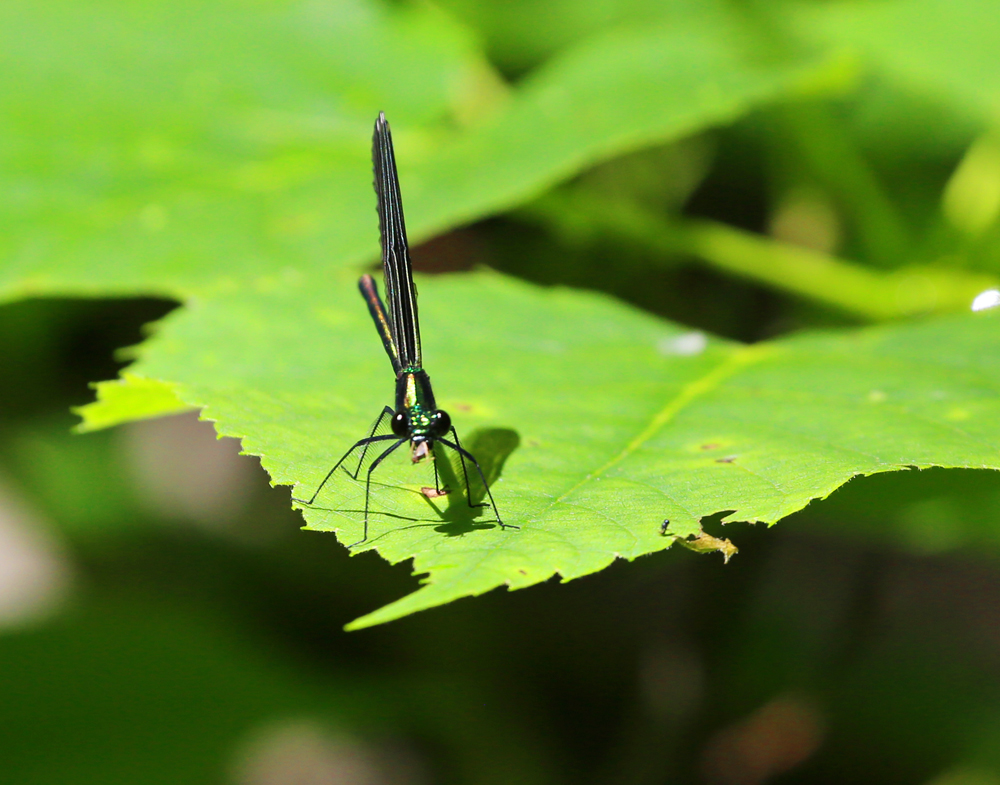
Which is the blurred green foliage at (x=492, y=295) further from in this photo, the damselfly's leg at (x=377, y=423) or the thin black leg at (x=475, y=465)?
the thin black leg at (x=475, y=465)

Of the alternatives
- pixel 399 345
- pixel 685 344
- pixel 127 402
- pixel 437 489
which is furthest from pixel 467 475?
pixel 685 344

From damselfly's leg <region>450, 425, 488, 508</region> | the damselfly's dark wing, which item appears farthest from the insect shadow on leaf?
the damselfly's dark wing

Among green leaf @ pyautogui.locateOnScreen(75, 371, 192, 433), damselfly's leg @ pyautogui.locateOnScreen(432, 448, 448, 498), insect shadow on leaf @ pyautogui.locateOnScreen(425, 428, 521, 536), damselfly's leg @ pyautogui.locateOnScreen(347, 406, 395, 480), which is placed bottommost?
damselfly's leg @ pyautogui.locateOnScreen(432, 448, 448, 498)

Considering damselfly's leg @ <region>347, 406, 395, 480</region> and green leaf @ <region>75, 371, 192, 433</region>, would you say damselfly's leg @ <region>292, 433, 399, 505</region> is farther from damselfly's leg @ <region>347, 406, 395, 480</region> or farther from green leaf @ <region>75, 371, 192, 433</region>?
green leaf @ <region>75, 371, 192, 433</region>

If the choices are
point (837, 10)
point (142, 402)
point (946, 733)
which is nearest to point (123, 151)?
point (142, 402)

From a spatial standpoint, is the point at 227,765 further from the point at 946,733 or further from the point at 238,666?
Answer: the point at 946,733
